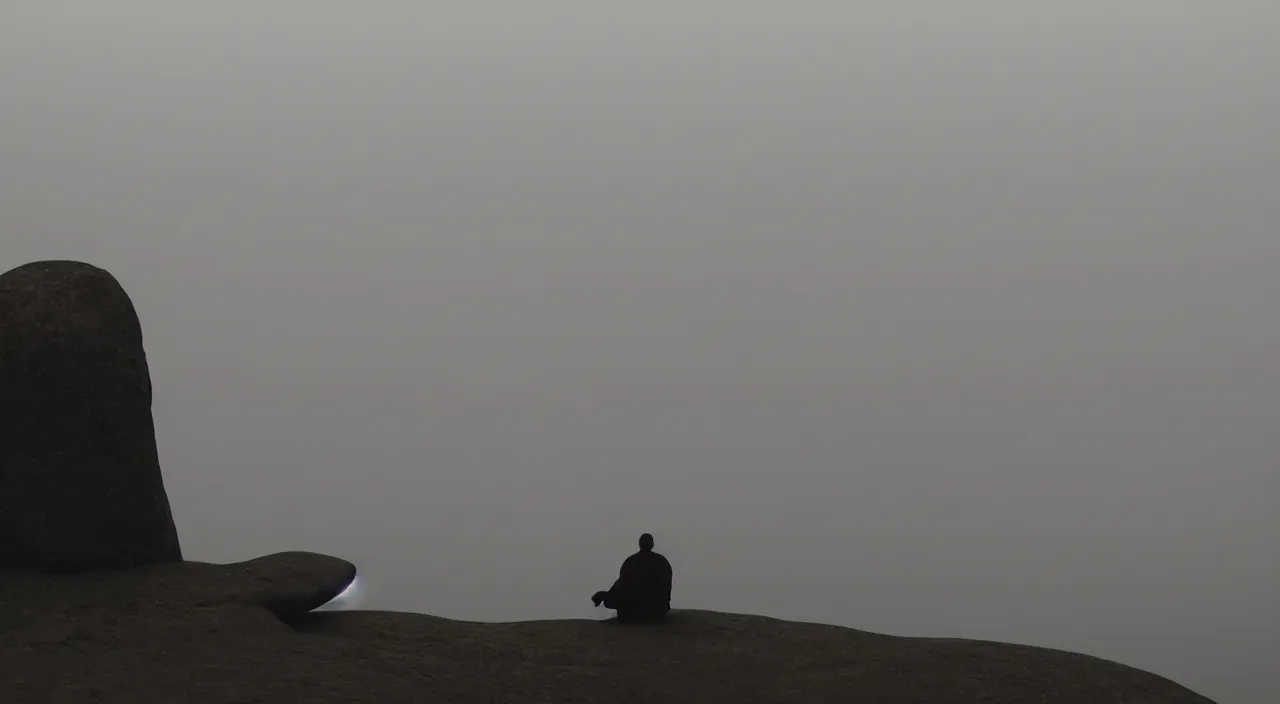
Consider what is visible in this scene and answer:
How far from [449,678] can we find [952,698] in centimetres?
156

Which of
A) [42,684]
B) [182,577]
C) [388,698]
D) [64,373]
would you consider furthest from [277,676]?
[64,373]

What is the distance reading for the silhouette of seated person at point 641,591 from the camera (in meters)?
4.71

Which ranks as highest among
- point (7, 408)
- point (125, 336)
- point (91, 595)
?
point (125, 336)

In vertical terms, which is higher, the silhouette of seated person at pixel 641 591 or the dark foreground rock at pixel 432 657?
the silhouette of seated person at pixel 641 591

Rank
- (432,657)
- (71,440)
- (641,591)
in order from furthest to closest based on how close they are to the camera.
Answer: (71,440)
(641,591)
(432,657)

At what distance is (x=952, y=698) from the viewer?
3.96 m

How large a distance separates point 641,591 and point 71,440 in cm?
229

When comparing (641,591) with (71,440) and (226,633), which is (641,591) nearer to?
(226,633)

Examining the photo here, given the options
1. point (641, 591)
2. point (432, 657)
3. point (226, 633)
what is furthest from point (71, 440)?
point (641, 591)

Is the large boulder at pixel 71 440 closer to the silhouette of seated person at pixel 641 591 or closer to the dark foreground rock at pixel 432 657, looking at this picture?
the dark foreground rock at pixel 432 657

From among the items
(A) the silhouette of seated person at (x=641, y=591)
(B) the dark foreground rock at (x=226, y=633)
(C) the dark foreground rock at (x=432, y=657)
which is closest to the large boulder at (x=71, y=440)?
(B) the dark foreground rock at (x=226, y=633)

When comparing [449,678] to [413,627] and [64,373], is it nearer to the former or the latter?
[413,627]

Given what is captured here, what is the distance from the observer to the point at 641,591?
15.4 ft

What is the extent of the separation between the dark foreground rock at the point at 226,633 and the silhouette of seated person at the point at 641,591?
0.09m
